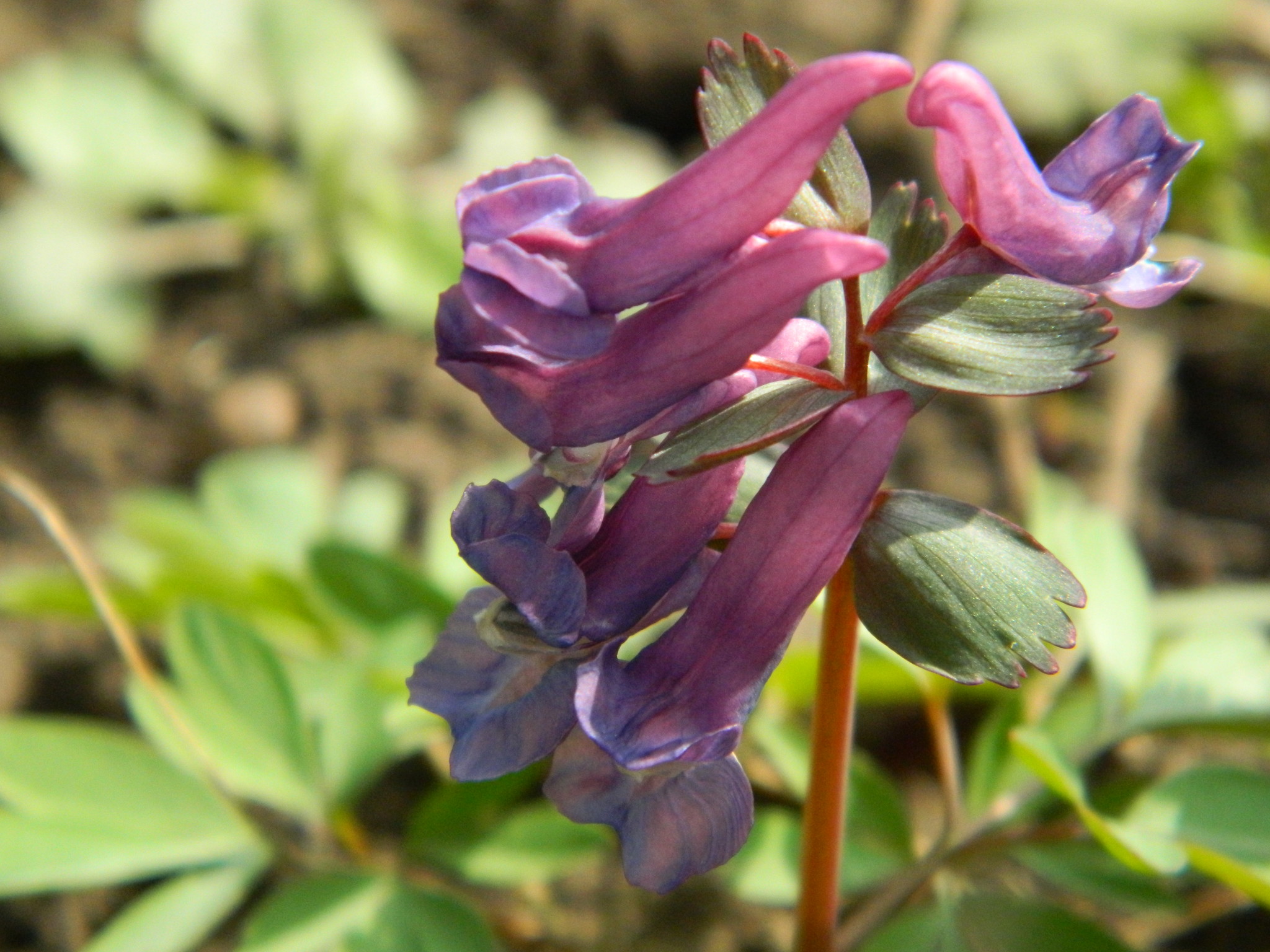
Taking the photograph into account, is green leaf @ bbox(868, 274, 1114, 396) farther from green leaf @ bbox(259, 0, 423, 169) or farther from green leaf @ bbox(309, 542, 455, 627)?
green leaf @ bbox(259, 0, 423, 169)

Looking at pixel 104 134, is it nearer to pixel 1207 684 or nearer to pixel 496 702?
pixel 496 702

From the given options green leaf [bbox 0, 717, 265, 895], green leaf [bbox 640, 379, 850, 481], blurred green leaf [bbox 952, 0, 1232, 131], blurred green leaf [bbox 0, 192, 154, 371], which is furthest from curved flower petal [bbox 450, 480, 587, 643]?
blurred green leaf [bbox 952, 0, 1232, 131]

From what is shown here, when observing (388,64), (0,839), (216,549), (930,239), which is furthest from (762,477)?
(388,64)

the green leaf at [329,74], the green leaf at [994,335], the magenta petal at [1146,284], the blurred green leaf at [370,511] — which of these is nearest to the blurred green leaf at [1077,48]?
the green leaf at [329,74]

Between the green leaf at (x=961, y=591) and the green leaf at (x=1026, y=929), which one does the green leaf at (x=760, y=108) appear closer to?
the green leaf at (x=961, y=591)

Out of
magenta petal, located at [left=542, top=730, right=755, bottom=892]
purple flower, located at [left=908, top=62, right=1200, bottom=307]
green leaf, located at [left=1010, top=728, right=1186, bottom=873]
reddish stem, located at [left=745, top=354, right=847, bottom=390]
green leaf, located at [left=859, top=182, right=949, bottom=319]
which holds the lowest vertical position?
green leaf, located at [left=1010, top=728, right=1186, bottom=873]

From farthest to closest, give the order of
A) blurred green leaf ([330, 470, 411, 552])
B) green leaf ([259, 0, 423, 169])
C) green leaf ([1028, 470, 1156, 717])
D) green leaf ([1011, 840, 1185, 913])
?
green leaf ([259, 0, 423, 169]) → blurred green leaf ([330, 470, 411, 552]) → green leaf ([1028, 470, 1156, 717]) → green leaf ([1011, 840, 1185, 913])

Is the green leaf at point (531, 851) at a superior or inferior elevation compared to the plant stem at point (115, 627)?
inferior
